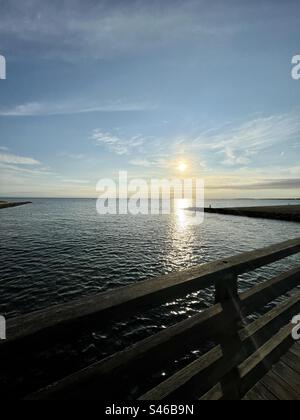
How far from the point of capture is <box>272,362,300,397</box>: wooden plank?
10.5 feet

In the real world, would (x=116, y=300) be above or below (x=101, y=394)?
above

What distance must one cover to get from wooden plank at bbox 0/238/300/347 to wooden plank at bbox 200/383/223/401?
1304mm

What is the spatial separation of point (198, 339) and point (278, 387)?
1.84 metres

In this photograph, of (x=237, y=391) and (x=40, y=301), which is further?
(x=40, y=301)

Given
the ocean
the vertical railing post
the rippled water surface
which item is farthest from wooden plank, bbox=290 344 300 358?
the rippled water surface

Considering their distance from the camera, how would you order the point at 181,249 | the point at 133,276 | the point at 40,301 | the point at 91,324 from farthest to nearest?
the point at 181,249
the point at 133,276
the point at 40,301
the point at 91,324

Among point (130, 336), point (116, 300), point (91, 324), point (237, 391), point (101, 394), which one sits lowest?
point (130, 336)

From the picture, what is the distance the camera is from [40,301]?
12.2 m

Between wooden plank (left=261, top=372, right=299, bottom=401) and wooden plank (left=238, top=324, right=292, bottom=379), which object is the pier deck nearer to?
wooden plank (left=261, top=372, right=299, bottom=401)

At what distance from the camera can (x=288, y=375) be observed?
3.34 metres

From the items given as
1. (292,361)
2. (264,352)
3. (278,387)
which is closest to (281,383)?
(278,387)
